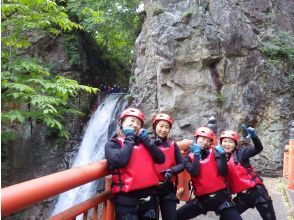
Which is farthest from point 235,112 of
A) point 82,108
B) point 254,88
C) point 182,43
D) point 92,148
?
point 82,108

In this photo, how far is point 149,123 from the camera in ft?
38.2

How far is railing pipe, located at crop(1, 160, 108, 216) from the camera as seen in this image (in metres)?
1.57

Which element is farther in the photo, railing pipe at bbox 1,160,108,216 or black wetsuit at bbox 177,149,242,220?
black wetsuit at bbox 177,149,242,220

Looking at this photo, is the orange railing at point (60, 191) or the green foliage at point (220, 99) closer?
the orange railing at point (60, 191)

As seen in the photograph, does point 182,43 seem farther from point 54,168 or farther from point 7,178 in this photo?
point 7,178

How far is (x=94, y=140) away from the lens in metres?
13.6

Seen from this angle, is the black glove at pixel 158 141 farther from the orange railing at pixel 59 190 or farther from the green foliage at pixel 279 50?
the green foliage at pixel 279 50

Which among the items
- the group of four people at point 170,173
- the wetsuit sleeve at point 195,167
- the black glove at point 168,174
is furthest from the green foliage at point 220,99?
the black glove at point 168,174

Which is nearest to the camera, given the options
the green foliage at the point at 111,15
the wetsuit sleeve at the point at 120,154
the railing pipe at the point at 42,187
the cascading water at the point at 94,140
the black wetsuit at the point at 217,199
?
the railing pipe at the point at 42,187

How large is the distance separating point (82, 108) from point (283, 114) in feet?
28.6

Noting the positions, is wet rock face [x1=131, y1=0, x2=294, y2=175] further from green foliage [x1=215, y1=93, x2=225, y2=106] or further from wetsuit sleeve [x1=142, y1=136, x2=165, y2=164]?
wetsuit sleeve [x1=142, y1=136, x2=165, y2=164]

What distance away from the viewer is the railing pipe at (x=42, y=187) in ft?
5.16

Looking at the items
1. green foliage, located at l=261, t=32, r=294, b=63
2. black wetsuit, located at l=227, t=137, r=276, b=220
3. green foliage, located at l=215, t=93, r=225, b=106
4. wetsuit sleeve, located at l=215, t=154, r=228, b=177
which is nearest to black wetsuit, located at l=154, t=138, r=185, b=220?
wetsuit sleeve, located at l=215, t=154, r=228, b=177

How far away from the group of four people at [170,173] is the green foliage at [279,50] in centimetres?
837
